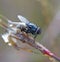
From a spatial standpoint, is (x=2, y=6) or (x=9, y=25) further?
(x=2, y=6)

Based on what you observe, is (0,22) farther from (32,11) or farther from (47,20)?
(32,11)

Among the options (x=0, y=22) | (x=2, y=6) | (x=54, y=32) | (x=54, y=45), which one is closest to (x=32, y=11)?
(x=2, y=6)

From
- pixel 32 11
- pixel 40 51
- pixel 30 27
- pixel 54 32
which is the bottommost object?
pixel 40 51

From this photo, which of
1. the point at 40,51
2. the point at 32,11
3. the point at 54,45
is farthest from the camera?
the point at 32,11

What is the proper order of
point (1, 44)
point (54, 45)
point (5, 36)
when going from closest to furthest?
point (5, 36), point (54, 45), point (1, 44)

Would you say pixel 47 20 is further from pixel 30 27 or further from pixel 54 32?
pixel 30 27

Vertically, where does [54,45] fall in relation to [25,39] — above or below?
above

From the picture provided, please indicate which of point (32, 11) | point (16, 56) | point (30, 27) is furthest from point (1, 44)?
point (30, 27)
